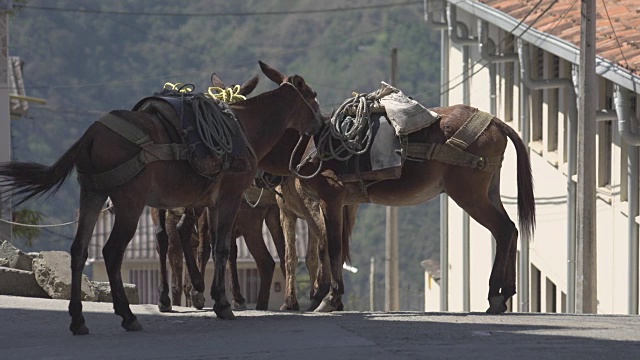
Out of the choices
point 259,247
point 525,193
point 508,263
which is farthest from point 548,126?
point 508,263

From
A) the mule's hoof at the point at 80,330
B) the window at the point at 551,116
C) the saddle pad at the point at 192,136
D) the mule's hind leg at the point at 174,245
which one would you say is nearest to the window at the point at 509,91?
the window at the point at 551,116

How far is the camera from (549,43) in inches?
1123

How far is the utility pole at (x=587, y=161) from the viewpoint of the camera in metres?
24.5

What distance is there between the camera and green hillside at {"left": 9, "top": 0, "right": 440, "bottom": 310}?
74000mm

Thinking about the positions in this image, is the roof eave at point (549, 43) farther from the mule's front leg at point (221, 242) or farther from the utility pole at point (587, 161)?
the mule's front leg at point (221, 242)

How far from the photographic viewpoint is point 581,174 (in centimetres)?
2475

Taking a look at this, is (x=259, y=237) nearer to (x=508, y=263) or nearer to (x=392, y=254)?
(x=508, y=263)

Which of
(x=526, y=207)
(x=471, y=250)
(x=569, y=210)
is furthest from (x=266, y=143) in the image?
(x=471, y=250)

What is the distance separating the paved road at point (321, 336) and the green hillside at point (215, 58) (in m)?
52.5

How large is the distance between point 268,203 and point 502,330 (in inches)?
204

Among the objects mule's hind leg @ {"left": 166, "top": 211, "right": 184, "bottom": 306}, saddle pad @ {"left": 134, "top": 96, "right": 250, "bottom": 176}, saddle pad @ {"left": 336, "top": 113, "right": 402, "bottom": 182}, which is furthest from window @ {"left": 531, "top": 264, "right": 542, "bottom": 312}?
saddle pad @ {"left": 134, "top": 96, "right": 250, "bottom": 176}

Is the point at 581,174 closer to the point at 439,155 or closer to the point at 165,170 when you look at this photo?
the point at 439,155

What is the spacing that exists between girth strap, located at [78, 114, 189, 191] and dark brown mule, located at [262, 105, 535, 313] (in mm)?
2764

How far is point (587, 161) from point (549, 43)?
4.21m
